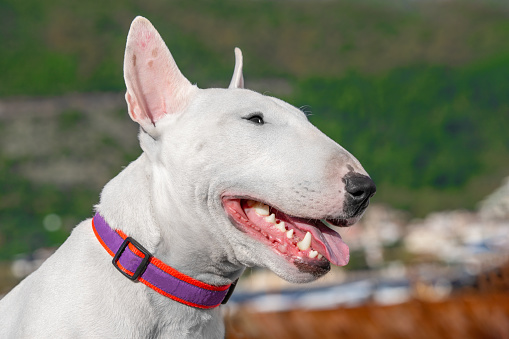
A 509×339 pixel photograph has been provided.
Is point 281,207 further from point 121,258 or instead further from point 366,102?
point 366,102

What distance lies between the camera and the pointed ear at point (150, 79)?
3.12 metres

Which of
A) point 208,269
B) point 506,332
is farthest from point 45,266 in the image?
point 506,332

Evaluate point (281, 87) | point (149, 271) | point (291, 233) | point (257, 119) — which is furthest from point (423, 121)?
point (149, 271)

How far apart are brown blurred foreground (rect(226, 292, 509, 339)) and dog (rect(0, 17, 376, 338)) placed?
152 cm

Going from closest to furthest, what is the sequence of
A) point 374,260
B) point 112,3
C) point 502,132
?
point 374,260
point 502,132
point 112,3

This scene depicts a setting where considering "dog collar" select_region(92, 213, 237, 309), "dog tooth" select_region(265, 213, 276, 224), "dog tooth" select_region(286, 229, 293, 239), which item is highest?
"dog tooth" select_region(265, 213, 276, 224)

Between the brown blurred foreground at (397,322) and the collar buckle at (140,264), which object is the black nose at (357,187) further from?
the brown blurred foreground at (397,322)

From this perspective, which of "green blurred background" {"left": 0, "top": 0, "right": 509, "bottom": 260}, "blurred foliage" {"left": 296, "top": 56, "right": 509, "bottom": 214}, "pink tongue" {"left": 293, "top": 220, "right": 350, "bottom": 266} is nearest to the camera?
"pink tongue" {"left": 293, "top": 220, "right": 350, "bottom": 266}

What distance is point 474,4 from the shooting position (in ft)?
475

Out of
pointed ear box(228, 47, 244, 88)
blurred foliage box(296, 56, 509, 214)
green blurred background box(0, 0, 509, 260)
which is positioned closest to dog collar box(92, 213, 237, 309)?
pointed ear box(228, 47, 244, 88)

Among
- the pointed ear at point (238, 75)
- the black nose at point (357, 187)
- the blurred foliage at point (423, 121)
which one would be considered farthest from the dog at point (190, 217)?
the blurred foliage at point (423, 121)

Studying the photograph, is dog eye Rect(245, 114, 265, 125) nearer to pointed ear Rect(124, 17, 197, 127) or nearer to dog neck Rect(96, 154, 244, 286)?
pointed ear Rect(124, 17, 197, 127)

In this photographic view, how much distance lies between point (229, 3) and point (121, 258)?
133829 millimetres

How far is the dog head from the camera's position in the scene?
290cm
